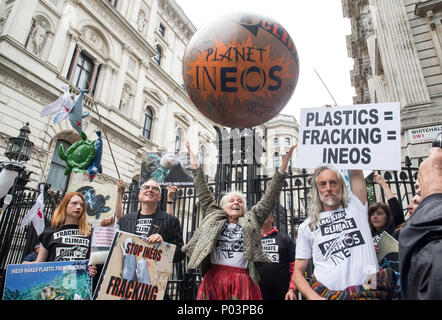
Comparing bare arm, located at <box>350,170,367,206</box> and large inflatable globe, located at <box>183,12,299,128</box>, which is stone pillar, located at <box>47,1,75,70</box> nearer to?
large inflatable globe, located at <box>183,12,299,128</box>

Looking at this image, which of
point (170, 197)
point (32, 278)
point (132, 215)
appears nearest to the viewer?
point (32, 278)

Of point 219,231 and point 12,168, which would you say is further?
point 12,168

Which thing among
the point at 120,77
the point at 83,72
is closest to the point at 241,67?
the point at 83,72

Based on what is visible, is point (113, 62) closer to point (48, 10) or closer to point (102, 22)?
point (102, 22)

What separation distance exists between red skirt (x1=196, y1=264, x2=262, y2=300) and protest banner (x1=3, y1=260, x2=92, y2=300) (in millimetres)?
1273

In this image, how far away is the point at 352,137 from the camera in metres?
3.23

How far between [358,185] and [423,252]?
1.56 m

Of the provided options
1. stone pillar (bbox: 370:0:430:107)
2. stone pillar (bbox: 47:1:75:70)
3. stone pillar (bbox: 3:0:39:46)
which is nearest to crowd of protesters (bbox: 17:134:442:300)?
stone pillar (bbox: 370:0:430:107)

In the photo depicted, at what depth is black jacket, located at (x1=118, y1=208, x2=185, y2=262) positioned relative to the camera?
3.22 m

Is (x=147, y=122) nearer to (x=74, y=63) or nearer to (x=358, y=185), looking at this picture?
(x=74, y=63)

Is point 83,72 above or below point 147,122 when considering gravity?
below
